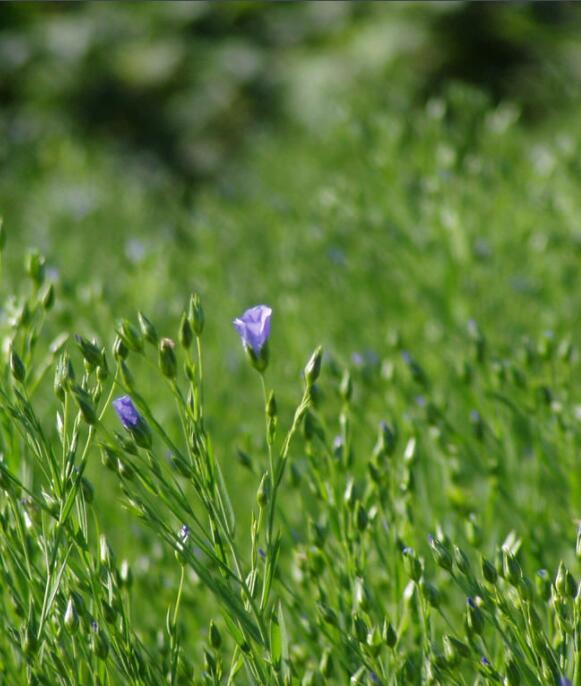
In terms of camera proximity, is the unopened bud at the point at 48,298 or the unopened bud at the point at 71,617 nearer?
the unopened bud at the point at 71,617

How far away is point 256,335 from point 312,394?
0.81 ft

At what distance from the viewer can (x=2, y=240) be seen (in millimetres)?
1141

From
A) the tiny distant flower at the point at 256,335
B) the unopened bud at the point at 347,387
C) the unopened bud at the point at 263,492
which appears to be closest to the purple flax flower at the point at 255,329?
the tiny distant flower at the point at 256,335

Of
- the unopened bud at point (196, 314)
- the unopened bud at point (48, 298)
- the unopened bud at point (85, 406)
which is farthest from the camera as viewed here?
the unopened bud at point (48, 298)

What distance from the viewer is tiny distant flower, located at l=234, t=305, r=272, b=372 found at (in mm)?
972

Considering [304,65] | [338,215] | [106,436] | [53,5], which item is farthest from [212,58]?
[106,436]

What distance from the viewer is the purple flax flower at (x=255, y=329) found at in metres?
0.97

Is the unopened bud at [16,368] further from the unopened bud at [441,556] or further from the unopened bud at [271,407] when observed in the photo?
the unopened bud at [441,556]

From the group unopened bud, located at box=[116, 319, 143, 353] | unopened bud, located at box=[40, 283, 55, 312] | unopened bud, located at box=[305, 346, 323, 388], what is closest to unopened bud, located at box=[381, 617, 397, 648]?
unopened bud, located at box=[305, 346, 323, 388]

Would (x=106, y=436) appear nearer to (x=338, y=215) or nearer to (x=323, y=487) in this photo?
(x=323, y=487)

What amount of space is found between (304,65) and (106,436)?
4.81 meters

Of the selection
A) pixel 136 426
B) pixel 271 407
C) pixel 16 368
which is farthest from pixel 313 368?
pixel 16 368

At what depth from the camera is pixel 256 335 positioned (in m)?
0.98

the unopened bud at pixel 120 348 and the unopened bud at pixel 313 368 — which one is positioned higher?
the unopened bud at pixel 313 368
